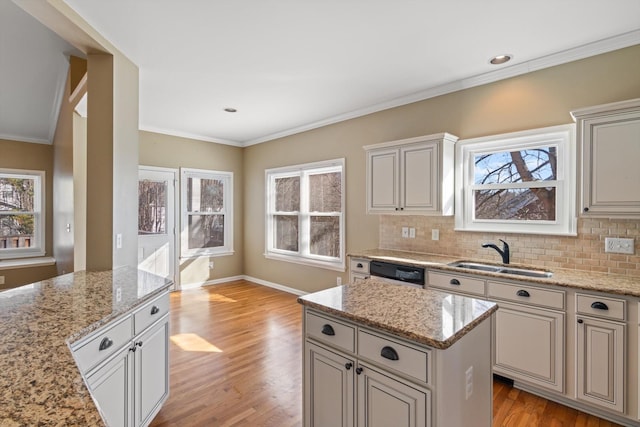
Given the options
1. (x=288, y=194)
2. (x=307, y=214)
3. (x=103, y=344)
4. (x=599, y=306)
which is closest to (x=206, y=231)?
(x=288, y=194)

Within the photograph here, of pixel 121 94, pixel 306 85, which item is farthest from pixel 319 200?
pixel 121 94

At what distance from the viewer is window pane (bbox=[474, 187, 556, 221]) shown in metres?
2.90

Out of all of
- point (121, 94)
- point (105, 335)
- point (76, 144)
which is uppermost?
point (121, 94)

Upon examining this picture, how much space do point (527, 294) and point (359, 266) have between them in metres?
1.57

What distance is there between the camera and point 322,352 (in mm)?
1651

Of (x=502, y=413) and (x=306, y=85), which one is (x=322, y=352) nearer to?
(x=502, y=413)

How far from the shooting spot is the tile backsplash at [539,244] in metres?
2.46

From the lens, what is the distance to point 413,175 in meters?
3.38

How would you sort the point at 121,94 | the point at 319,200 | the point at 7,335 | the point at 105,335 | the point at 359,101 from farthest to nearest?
1. the point at 319,200
2. the point at 359,101
3. the point at 121,94
4. the point at 105,335
5. the point at 7,335

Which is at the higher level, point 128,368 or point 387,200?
point 387,200

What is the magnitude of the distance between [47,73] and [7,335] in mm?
3343

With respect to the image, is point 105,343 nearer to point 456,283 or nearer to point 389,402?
point 389,402

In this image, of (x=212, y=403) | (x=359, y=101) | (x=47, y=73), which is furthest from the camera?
(x=359, y=101)

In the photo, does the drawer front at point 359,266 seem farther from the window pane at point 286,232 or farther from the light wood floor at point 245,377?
the window pane at point 286,232
